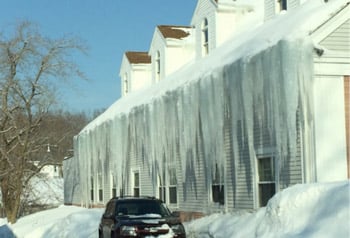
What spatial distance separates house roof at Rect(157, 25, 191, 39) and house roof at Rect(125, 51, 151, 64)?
4.73 meters

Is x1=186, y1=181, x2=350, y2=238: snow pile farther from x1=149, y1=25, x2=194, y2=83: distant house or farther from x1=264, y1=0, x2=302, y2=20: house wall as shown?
x1=149, y1=25, x2=194, y2=83: distant house

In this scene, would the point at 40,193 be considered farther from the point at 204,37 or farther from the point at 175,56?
the point at 204,37

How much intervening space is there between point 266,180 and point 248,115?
181cm

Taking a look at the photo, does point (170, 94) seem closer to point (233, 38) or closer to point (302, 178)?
point (233, 38)

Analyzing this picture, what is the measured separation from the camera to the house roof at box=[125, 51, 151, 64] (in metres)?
34.1

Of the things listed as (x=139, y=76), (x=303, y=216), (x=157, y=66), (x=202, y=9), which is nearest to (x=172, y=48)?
(x=157, y=66)

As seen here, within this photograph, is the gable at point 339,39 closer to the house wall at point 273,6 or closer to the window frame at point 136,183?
the house wall at point 273,6

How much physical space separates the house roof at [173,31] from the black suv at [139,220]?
13.6 m

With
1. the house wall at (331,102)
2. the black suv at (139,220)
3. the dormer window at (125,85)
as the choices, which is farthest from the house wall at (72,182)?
the house wall at (331,102)

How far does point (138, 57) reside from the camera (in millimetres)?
34406

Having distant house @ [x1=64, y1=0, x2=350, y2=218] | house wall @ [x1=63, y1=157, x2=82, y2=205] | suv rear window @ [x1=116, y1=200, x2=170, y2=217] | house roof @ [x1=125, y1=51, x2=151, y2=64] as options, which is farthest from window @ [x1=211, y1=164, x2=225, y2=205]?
house wall @ [x1=63, y1=157, x2=82, y2=205]

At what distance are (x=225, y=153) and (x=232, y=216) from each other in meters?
2.38

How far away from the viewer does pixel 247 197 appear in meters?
17.0

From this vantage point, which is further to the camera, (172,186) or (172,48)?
(172,48)
